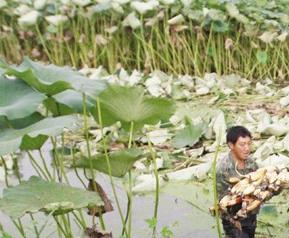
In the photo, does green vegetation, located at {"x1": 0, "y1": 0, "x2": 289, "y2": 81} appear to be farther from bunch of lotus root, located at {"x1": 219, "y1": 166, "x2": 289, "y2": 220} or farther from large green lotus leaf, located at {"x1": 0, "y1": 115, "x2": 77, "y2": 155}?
large green lotus leaf, located at {"x1": 0, "y1": 115, "x2": 77, "y2": 155}

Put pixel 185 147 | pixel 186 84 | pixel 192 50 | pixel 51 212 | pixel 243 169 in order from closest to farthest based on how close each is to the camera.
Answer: pixel 51 212
pixel 243 169
pixel 185 147
pixel 186 84
pixel 192 50

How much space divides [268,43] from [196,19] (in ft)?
1.61

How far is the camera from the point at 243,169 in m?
1.97

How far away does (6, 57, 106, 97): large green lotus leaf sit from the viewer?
1612 millimetres

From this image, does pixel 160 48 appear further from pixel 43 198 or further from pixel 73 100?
pixel 43 198

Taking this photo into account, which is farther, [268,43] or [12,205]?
[268,43]

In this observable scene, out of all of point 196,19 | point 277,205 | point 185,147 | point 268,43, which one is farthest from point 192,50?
point 277,205

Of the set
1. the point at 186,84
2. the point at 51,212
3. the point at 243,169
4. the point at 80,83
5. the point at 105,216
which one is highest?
the point at 80,83

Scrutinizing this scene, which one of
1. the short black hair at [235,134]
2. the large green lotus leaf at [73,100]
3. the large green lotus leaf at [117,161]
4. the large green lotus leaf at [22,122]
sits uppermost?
the large green lotus leaf at [73,100]

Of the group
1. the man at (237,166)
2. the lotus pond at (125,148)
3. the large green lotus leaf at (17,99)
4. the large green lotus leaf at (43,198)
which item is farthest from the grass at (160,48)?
the large green lotus leaf at (43,198)

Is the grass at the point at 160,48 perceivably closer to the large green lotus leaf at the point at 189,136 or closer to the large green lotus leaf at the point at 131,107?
the large green lotus leaf at the point at 189,136

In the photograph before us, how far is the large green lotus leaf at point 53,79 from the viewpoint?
1612 millimetres

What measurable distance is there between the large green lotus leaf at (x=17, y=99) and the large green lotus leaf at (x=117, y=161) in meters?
0.20

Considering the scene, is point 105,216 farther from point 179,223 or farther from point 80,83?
point 80,83
